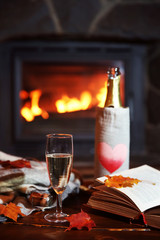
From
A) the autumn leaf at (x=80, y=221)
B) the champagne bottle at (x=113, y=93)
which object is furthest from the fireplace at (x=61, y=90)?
the autumn leaf at (x=80, y=221)

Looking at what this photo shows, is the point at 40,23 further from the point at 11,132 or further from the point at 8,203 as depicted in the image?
the point at 8,203

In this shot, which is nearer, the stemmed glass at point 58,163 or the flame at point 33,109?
the stemmed glass at point 58,163

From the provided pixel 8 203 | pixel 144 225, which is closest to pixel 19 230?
pixel 8 203

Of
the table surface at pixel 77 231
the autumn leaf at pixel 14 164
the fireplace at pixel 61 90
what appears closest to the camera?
the table surface at pixel 77 231

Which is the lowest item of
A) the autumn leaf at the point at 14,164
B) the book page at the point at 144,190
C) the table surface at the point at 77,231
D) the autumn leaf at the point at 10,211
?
the table surface at the point at 77,231

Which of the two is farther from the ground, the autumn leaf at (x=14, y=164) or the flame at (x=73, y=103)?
the flame at (x=73, y=103)

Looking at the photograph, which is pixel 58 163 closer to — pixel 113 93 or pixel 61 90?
pixel 113 93

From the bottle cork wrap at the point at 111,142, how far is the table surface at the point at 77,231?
0.18m

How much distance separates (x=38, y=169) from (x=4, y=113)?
5.37 feet

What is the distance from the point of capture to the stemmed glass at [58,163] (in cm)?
73

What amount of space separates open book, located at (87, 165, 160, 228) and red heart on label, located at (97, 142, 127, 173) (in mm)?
107

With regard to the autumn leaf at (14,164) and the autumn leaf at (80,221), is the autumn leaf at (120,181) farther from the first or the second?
the autumn leaf at (14,164)

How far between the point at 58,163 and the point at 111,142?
22cm

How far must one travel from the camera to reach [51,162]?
73cm
